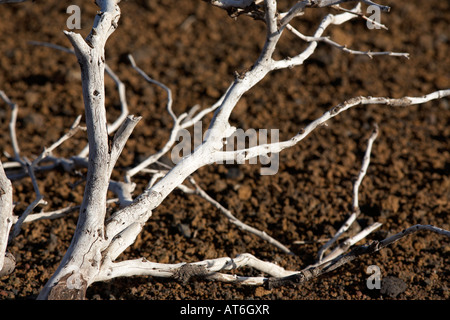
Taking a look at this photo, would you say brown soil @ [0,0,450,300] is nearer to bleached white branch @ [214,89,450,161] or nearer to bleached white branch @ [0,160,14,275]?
bleached white branch @ [0,160,14,275]

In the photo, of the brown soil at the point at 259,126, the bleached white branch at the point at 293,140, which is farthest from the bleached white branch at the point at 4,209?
the bleached white branch at the point at 293,140


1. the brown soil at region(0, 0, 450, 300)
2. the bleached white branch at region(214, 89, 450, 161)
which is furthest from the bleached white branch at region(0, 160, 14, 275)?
the bleached white branch at region(214, 89, 450, 161)

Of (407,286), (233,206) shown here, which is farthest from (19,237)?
(407,286)

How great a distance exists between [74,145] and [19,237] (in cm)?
82

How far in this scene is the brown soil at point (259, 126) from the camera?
2.18 metres

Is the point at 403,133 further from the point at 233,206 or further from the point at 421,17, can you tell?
the point at 421,17

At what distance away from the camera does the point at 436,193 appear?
8.59 ft

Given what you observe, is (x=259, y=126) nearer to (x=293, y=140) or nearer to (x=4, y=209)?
(x=293, y=140)

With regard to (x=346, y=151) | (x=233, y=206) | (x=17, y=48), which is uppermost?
(x=17, y=48)

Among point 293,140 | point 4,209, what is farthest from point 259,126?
point 4,209

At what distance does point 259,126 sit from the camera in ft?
10.3

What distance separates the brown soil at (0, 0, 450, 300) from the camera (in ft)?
7.15

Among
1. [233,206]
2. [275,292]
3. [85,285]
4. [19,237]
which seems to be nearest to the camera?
[85,285]

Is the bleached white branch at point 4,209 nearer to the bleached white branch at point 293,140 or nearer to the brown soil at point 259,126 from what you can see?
the brown soil at point 259,126
